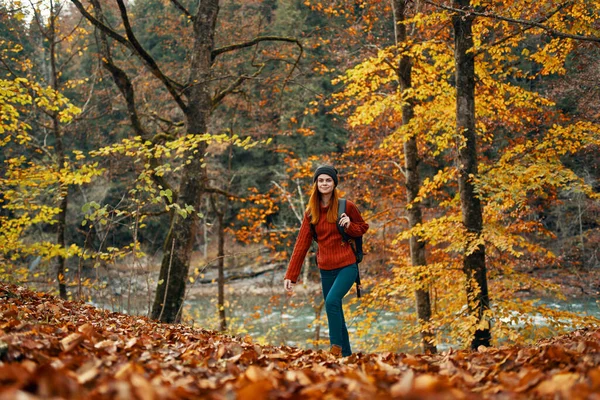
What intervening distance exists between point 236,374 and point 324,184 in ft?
9.30

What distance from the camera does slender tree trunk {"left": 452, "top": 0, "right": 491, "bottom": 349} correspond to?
7926mm

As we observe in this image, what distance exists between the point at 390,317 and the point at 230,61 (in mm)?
11325

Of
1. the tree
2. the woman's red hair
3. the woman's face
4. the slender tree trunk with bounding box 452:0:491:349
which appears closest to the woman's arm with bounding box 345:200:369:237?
the woman's red hair

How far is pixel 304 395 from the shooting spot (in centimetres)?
195

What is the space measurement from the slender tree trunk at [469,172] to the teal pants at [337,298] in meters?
3.26

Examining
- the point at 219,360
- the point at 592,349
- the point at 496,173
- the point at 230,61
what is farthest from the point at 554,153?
the point at 230,61

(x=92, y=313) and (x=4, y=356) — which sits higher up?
(x=4, y=356)

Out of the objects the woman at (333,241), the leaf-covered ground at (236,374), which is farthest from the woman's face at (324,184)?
the leaf-covered ground at (236,374)

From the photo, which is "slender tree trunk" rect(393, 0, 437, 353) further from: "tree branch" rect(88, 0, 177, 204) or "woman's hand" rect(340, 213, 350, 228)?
"woman's hand" rect(340, 213, 350, 228)

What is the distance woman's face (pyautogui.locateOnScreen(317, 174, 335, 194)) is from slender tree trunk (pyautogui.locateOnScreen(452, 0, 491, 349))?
11.0 ft

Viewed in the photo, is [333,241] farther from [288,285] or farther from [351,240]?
[288,285]

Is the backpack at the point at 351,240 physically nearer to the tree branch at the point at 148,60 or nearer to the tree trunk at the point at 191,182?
the tree trunk at the point at 191,182

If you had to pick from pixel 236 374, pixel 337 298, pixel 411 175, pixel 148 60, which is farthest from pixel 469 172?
pixel 236 374

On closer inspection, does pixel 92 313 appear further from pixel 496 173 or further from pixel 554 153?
A: pixel 554 153
